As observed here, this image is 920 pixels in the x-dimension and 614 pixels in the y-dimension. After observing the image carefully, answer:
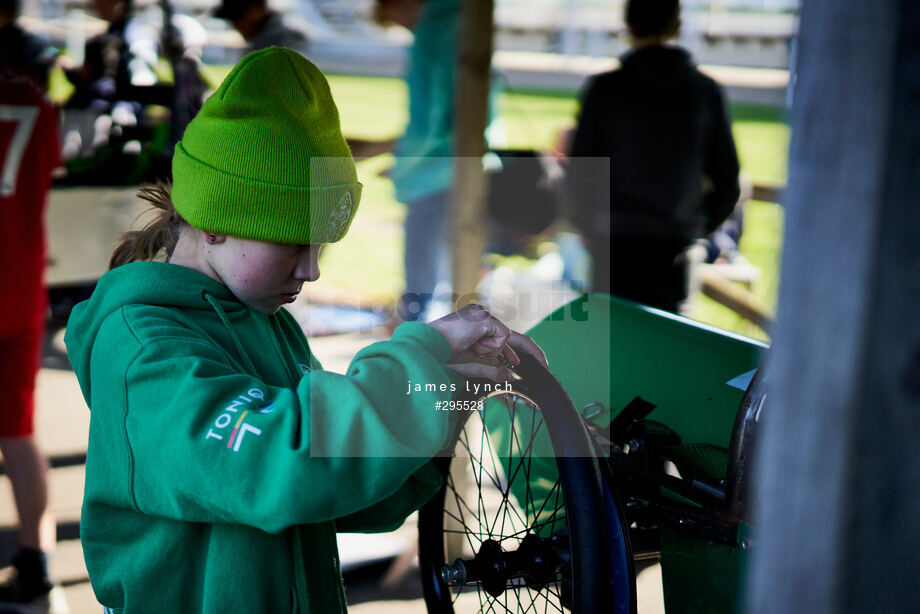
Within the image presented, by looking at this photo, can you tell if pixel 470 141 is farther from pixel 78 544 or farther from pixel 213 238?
pixel 78 544

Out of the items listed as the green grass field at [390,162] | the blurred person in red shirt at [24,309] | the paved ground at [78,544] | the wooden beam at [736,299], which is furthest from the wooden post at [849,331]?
the wooden beam at [736,299]

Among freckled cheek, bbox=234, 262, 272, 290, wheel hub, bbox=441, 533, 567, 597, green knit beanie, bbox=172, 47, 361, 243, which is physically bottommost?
wheel hub, bbox=441, 533, 567, 597

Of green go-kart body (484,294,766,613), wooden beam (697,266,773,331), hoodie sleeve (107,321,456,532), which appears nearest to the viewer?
hoodie sleeve (107,321,456,532)

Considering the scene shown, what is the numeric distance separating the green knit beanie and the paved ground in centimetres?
113

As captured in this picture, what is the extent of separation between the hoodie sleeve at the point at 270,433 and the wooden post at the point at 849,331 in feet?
1.45

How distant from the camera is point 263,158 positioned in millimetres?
1268

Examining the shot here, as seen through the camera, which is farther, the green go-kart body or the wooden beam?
the wooden beam

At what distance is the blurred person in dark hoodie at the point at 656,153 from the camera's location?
3367mm

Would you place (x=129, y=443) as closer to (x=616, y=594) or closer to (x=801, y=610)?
(x=616, y=594)

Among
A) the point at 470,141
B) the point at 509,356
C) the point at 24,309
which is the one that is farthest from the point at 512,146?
the point at 509,356

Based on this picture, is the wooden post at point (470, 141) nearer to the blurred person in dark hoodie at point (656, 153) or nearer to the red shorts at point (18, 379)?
the blurred person in dark hoodie at point (656, 153)

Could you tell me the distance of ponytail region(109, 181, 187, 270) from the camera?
4.72ft

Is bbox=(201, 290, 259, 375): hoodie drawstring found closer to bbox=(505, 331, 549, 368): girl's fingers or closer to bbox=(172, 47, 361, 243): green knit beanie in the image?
bbox=(172, 47, 361, 243): green knit beanie

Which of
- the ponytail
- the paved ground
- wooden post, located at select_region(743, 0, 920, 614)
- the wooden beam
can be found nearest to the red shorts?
the paved ground
